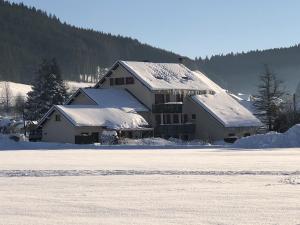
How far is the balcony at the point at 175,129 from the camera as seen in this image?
6900 centimetres

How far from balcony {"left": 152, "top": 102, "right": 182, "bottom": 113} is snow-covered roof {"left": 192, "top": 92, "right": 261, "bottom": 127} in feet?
7.52

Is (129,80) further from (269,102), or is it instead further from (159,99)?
(269,102)

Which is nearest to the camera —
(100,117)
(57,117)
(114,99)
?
(100,117)

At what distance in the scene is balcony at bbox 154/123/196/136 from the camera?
69.0 meters

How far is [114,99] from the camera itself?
228 ft

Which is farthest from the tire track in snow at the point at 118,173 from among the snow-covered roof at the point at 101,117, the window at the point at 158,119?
the window at the point at 158,119

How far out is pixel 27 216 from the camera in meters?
12.6

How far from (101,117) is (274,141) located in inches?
755

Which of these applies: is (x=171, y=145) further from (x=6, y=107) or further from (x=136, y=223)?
(x=6, y=107)

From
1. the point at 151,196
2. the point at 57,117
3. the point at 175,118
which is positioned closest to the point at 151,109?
the point at 175,118

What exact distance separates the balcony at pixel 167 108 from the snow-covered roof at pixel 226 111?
229 cm

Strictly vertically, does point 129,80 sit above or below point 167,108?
above

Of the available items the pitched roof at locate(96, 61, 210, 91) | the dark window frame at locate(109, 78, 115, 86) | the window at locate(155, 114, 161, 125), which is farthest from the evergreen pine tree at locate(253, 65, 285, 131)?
the dark window frame at locate(109, 78, 115, 86)

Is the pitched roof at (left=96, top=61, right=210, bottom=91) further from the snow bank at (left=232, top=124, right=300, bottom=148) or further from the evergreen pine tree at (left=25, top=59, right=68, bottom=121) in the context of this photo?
the snow bank at (left=232, top=124, right=300, bottom=148)
